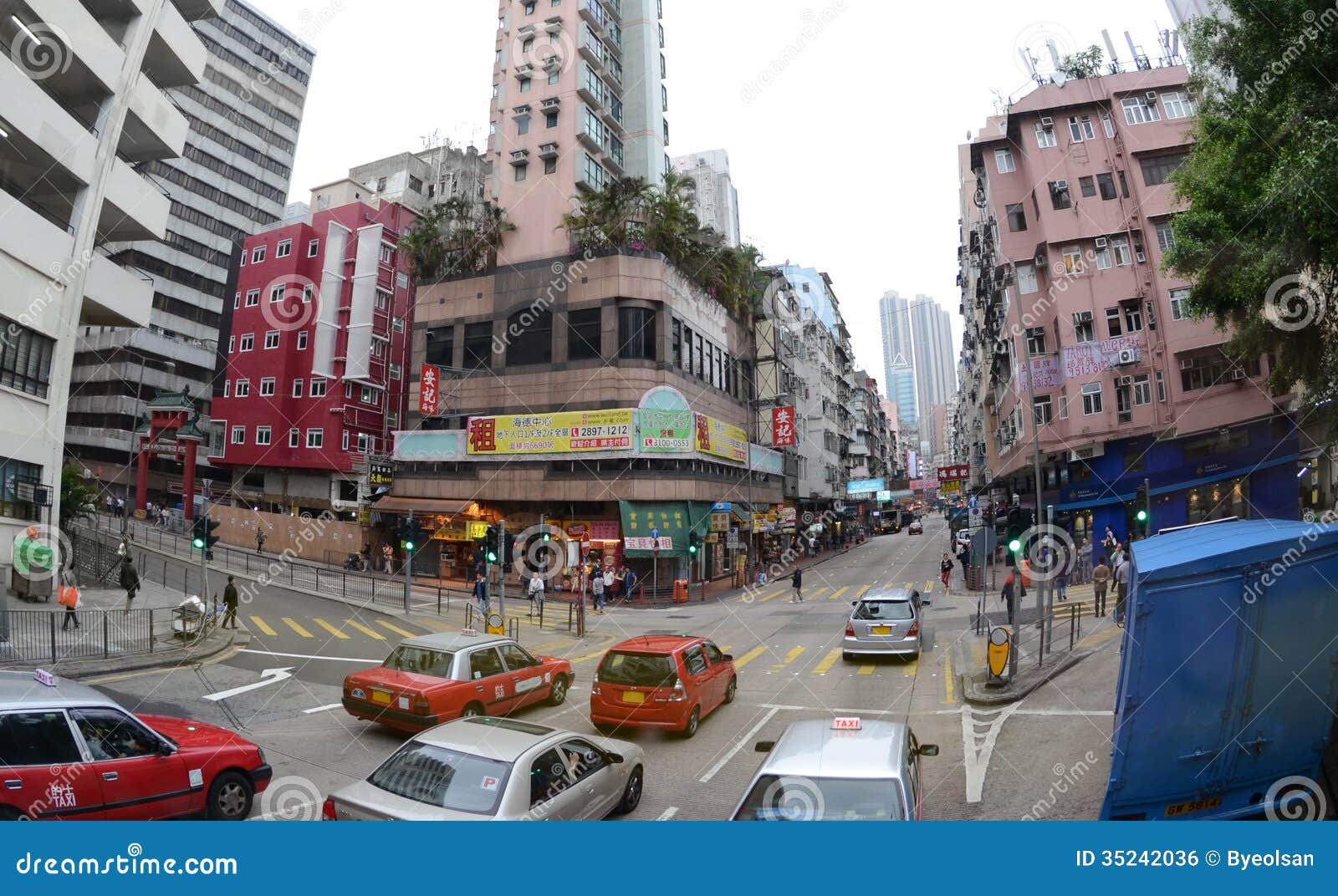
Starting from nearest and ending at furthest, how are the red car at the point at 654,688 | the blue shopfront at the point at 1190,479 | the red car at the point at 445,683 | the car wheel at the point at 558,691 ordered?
the red car at the point at 445,683 → the red car at the point at 654,688 → the car wheel at the point at 558,691 → the blue shopfront at the point at 1190,479

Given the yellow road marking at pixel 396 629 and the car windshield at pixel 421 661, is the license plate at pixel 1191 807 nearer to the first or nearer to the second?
the car windshield at pixel 421 661

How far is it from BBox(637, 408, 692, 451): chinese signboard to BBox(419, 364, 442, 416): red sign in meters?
11.7

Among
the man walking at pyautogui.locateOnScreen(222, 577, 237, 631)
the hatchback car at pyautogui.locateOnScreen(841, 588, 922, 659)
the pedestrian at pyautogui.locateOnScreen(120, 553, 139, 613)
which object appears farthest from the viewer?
the pedestrian at pyautogui.locateOnScreen(120, 553, 139, 613)

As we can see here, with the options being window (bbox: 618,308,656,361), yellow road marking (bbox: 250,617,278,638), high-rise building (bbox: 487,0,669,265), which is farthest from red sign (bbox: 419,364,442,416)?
yellow road marking (bbox: 250,617,278,638)

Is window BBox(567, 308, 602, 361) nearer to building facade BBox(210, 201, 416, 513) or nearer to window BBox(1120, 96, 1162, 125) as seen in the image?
building facade BBox(210, 201, 416, 513)

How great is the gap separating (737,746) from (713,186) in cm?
8059

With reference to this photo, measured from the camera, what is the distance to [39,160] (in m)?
19.9

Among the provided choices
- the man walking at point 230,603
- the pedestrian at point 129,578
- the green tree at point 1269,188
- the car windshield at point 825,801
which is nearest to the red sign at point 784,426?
the green tree at point 1269,188

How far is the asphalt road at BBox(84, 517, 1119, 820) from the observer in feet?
27.9

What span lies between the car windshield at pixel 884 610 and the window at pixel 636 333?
68.2 feet

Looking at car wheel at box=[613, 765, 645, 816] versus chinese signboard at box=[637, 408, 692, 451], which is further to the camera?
chinese signboard at box=[637, 408, 692, 451]

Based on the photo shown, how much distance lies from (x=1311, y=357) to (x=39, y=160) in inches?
1237

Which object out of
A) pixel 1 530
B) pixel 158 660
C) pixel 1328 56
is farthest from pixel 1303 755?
pixel 1 530

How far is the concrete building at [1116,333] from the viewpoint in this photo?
3247 cm
